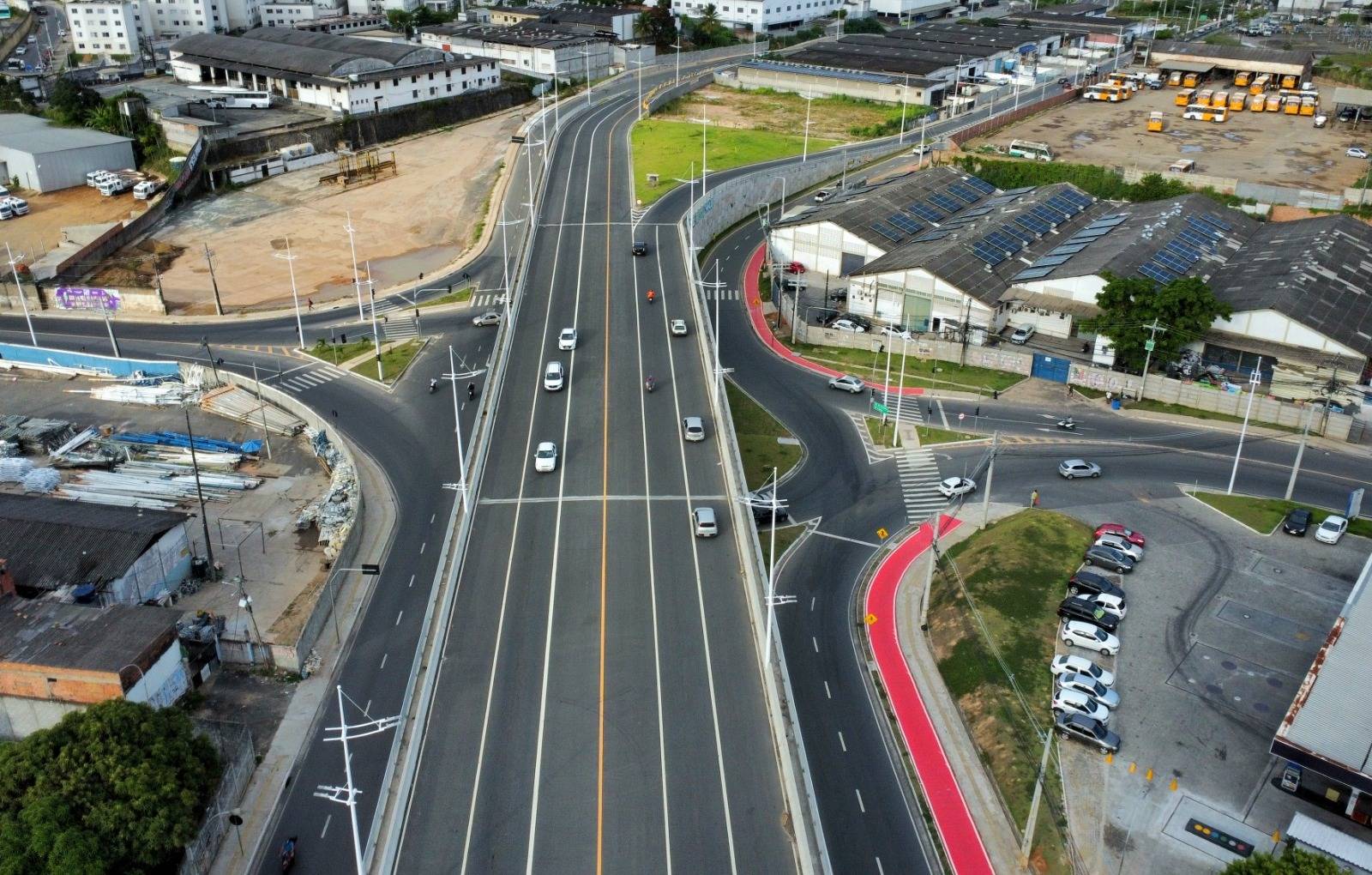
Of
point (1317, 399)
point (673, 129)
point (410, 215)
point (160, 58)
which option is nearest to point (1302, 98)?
point (673, 129)

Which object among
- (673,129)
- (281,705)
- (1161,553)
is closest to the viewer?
(281,705)

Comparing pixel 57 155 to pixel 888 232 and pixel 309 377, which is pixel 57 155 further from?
pixel 888 232

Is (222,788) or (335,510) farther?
(335,510)

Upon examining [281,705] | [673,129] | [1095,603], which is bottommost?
[281,705]

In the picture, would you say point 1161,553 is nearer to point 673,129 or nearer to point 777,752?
point 777,752

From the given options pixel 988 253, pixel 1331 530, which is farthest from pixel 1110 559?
pixel 988 253

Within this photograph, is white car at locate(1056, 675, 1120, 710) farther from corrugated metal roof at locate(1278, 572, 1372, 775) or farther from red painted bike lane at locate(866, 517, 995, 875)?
corrugated metal roof at locate(1278, 572, 1372, 775)
